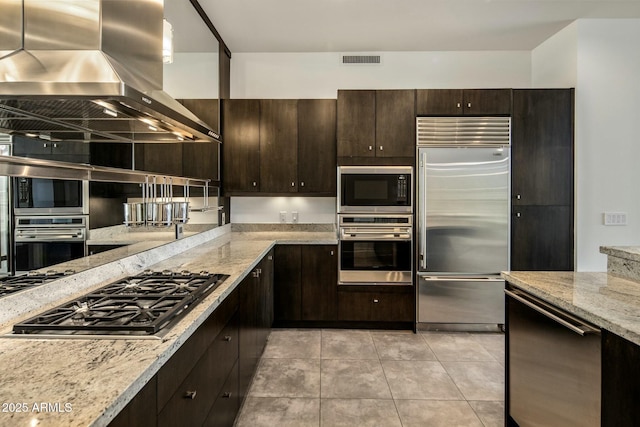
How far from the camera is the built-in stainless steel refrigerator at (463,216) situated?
12.0 feet

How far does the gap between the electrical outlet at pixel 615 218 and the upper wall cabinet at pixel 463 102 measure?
1.38 m

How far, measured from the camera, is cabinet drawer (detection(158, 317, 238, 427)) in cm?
124

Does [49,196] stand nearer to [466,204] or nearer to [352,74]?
[466,204]

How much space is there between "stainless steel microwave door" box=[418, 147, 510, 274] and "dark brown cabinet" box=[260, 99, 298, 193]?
4.50 feet

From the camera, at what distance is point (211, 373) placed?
5.40 feet

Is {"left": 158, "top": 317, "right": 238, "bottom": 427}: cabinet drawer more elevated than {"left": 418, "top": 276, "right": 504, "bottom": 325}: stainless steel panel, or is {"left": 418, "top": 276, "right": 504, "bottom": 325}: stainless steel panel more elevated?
{"left": 158, "top": 317, "right": 238, "bottom": 427}: cabinet drawer

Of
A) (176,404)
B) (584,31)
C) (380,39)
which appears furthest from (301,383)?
(584,31)

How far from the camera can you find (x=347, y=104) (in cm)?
380

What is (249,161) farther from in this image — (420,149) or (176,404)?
(176,404)

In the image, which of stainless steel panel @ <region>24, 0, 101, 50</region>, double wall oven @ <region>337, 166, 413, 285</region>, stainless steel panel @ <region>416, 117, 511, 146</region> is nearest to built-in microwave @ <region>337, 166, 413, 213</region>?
double wall oven @ <region>337, 166, 413, 285</region>

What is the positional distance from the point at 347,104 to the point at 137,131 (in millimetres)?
2139

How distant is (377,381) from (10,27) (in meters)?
2.92

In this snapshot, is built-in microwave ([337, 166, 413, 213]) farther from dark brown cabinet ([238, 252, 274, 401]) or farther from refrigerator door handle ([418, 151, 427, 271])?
dark brown cabinet ([238, 252, 274, 401])

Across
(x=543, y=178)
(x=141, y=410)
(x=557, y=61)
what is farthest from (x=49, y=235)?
(x=557, y=61)
